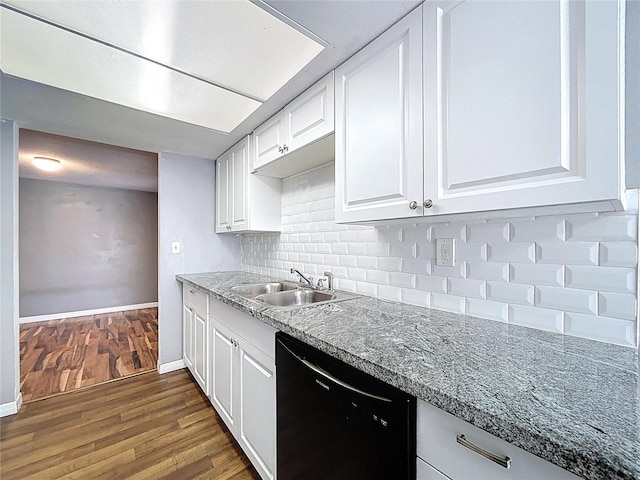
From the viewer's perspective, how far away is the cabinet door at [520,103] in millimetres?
654

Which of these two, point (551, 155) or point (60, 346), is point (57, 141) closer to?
point (60, 346)

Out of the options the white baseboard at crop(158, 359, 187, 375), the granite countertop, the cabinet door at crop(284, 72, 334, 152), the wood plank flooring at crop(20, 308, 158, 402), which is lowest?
the wood plank flooring at crop(20, 308, 158, 402)

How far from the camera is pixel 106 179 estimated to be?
4.30 metres

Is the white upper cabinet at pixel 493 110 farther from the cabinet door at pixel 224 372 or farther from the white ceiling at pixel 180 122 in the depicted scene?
the cabinet door at pixel 224 372

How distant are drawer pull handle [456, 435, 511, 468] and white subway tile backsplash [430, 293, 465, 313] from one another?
0.69 metres

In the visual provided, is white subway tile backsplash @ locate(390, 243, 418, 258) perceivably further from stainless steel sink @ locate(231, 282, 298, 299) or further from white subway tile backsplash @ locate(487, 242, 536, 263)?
stainless steel sink @ locate(231, 282, 298, 299)

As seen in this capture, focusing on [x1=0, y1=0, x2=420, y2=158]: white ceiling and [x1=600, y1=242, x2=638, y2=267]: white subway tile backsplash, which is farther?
[x1=0, y1=0, x2=420, y2=158]: white ceiling

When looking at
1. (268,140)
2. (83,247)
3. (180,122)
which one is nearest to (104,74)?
(180,122)

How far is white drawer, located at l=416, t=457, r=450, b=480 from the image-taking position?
2.05ft

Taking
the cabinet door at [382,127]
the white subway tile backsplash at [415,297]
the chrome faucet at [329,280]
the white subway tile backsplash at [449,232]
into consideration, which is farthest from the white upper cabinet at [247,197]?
the white subway tile backsplash at [449,232]

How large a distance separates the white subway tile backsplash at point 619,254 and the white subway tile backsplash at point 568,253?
0.7 inches

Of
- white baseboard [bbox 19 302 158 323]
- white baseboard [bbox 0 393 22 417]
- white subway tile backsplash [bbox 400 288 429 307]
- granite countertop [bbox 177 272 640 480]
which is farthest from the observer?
white baseboard [bbox 19 302 158 323]

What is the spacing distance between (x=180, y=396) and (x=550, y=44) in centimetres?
293

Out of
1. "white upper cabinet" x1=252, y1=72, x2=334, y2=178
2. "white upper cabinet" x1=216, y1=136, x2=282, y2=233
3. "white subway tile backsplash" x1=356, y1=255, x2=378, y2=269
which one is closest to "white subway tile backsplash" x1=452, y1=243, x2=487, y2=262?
"white subway tile backsplash" x1=356, y1=255, x2=378, y2=269
